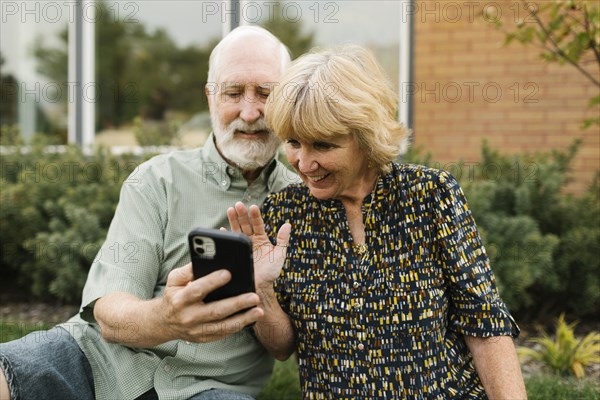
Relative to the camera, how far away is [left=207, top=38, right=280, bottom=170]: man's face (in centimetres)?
249

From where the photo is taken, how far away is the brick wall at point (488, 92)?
238 inches

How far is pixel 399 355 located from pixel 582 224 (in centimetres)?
342

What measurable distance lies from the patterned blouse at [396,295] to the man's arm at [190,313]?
1.28 feet

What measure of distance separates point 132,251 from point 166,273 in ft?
0.56

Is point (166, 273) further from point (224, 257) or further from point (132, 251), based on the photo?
point (224, 257)

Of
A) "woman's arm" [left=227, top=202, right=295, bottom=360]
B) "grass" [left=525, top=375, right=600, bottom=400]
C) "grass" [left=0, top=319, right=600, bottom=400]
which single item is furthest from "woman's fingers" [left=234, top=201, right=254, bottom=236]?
"grass" [left=525, top=375, right=600, bottom=400]

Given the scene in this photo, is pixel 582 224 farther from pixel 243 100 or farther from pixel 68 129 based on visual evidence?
pixel 68 129

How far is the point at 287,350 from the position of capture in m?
2.34

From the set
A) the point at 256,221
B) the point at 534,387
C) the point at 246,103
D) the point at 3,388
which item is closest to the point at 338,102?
the point at 256,221

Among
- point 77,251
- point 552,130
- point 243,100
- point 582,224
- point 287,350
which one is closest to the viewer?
point 287,350

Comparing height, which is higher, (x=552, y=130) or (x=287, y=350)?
(x=552, y=130)

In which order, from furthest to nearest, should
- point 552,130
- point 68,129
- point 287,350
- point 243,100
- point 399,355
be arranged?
point 68,129 < point 552,130 < point 243,100 < point 287,350 < point 399,355

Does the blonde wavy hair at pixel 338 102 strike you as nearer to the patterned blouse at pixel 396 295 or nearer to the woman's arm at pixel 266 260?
the patterned blouse at pixel 396 295

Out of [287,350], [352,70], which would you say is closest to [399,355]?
[287,350]
